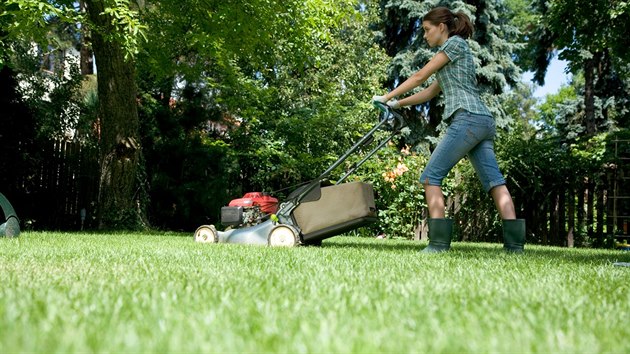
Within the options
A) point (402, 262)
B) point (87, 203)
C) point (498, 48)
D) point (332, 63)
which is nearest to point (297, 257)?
point (402, 262)

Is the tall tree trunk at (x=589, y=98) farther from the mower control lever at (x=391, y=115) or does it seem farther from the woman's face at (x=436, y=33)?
the woman's face at (x=436, y=33)

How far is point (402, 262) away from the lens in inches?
136

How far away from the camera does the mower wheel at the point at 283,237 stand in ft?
17.0

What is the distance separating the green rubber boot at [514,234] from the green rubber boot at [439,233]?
489mm

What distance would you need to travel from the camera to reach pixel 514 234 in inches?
187

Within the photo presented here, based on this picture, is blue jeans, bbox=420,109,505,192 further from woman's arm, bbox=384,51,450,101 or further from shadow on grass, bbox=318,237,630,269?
shadow on grass, bbox=318,237,630,269

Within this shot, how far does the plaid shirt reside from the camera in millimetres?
4527

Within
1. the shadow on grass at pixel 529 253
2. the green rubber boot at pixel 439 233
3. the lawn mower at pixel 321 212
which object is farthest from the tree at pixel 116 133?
the green rubber boot at pixel 439 233

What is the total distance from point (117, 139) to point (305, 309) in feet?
25.5

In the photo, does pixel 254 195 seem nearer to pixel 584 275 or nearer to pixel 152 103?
pixel 584 275

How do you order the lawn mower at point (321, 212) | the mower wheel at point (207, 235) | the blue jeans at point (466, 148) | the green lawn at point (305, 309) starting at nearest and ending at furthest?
1. the green lawn at point (305, 309)
2. the blue jeans at point (466, 148)
3. the lawn mower at point (321, 212)
4. the mower wheel at point (207, 235)

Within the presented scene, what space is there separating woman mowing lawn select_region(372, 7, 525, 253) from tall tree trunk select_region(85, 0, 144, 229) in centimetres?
521

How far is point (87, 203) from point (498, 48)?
13.2m

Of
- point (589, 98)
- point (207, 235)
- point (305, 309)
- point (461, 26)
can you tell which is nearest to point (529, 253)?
point (461, 26)
